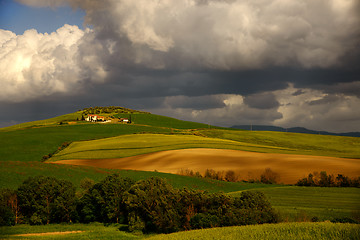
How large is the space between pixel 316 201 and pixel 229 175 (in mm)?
25062

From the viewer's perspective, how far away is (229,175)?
2601 inches

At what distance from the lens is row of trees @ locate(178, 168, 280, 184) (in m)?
63.1

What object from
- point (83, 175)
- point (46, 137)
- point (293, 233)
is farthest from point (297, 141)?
point (293, 233)

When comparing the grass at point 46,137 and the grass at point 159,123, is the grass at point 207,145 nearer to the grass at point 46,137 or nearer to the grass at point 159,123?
the grass at point 46,137

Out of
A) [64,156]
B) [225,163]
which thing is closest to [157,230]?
[225,163]

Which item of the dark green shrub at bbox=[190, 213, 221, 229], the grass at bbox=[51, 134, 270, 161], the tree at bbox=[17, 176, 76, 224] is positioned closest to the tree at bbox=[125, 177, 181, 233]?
the dark green shrub at bbox=[190, 213, 221, 229]

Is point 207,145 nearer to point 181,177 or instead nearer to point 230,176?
point 230,176

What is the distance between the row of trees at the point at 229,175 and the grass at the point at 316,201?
1057cm

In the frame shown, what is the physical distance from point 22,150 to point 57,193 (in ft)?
229

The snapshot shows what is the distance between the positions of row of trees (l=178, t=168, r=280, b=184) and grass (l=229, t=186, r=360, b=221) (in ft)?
34.7

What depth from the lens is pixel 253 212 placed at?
26.4 meters

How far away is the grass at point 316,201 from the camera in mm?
32688

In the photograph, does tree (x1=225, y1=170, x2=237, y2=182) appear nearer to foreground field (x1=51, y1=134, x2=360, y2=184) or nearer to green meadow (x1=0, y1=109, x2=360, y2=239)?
foreground field (x1=51, y1=134, x2=360, y2=184)

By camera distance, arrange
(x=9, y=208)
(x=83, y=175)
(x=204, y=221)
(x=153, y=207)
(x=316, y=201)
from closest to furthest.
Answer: (x=204, y=221) < (x=153, y=207) < (x=9, y=208) < (x=316, y=201) < (x=83, y=175)
